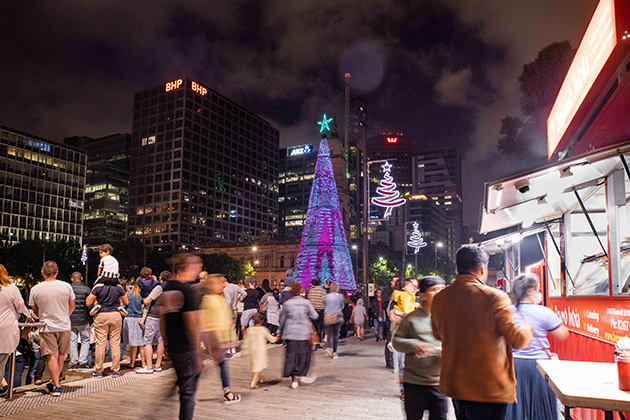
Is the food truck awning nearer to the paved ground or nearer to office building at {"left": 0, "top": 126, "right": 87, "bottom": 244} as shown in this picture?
the paved ground

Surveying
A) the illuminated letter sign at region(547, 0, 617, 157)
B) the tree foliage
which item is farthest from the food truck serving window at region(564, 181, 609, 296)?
the tree foliage

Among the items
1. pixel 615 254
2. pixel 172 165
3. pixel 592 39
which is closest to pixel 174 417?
pixel 615 254

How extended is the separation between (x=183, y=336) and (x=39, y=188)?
337 feet

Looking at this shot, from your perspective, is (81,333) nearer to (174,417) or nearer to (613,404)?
(174,417)

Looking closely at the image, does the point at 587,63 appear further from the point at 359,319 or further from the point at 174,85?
the point at 174,85

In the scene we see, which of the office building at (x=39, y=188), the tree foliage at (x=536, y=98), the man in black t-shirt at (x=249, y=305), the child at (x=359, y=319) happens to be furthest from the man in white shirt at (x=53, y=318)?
the office building at (x=39, y=188)

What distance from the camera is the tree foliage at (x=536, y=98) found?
2086 cm

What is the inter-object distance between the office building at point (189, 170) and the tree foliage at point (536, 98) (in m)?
91.4

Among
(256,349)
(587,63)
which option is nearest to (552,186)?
(587,63)

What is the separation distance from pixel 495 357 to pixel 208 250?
102 metres

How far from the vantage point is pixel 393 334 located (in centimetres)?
618

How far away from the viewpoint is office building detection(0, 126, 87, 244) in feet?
284

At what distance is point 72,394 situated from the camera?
733 cm

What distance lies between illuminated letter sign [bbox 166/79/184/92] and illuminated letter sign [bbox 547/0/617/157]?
4786 inches
